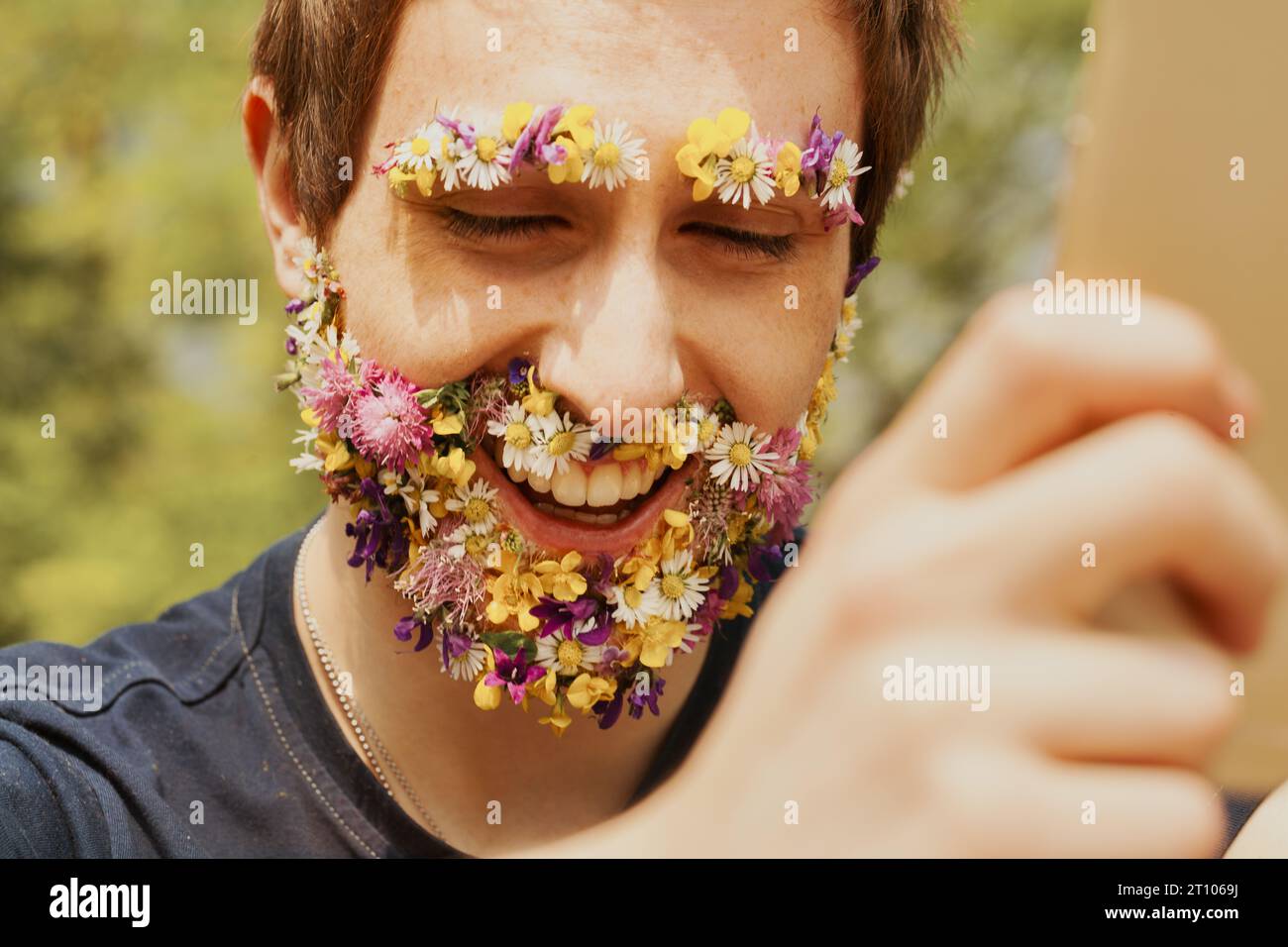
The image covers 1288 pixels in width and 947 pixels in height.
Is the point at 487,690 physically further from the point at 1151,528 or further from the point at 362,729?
the point at 1151,528

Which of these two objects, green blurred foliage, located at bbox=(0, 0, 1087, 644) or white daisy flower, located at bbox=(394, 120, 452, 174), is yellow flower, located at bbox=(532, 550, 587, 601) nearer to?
white daisy flower, located at bbox=(394, 120, 452, 174)

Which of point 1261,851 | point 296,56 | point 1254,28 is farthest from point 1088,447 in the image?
point 296,56

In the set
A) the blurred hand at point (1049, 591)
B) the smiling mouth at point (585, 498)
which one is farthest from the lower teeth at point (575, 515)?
the blurred hand at point (1049, 591)

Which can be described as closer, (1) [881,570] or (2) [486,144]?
(1) [881,570]
